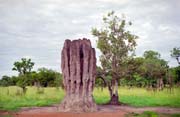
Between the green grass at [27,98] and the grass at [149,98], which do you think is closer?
the green grass at [27,98]

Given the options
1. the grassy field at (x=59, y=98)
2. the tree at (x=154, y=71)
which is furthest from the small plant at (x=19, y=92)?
the tree at (x=154, y=71)

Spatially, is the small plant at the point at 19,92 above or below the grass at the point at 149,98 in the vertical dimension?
above

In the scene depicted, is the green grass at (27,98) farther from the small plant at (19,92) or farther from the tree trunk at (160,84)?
the tree trunk at (160,84)

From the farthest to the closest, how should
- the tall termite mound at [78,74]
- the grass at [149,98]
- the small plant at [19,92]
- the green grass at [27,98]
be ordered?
the small plant at [19,92] → the grass at [149,98] → the green grass at [27,98] → the tall termite mound at [78,74]

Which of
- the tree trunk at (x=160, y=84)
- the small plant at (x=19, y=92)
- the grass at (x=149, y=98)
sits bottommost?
the grass at (x=149, y=98)

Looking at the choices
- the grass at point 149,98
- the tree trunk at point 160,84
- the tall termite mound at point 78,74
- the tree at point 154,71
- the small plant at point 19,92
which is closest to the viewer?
the tall termite mound at point 78,74

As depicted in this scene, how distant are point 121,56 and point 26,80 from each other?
674 centimetres

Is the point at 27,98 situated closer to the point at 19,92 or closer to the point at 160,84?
the point at 19,92

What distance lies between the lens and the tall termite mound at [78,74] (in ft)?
47.9

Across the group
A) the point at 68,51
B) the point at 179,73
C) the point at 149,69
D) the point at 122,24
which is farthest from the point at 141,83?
the point at 68,51

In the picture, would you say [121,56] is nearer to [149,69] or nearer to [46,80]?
Result: [149,69]

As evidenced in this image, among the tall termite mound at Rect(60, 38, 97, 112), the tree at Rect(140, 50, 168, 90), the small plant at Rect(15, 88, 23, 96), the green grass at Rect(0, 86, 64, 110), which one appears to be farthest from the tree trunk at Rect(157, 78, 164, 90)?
the tall termite mound at Rect(60, 38, 97, 112)

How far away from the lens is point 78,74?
14.9 metres

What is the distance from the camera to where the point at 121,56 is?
1930 centimetres
